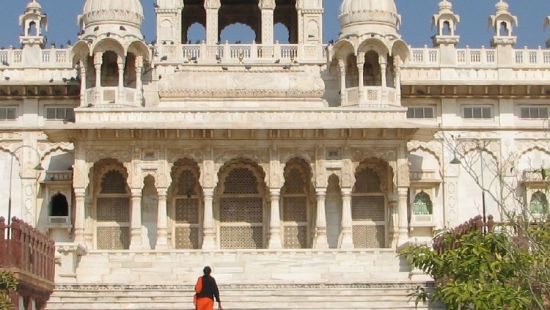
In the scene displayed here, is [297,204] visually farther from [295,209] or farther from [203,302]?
[203,302]

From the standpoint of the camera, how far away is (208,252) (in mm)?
33781

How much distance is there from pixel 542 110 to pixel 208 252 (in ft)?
41.4

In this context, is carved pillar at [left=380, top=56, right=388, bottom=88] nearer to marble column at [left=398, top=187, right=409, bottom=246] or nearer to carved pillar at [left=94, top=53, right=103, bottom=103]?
marble column at [left=398, top=187, right=409, bottom=246]

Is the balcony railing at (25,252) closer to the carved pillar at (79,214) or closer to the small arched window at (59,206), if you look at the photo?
the carved pillar at (79,214)

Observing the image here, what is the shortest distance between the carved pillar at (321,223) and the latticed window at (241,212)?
2046 millimetres

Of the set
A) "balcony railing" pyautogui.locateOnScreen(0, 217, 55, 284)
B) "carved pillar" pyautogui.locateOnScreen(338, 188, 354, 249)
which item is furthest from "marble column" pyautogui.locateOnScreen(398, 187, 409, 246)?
"balcony railing" pyautogui.locateOnScreen(0, 217, 55, 284)

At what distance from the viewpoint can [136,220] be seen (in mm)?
36625

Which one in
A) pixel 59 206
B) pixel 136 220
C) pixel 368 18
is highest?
pixel 368 18

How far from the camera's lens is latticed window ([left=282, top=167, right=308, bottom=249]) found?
1499 inches

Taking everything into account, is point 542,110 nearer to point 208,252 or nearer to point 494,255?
point 208,252

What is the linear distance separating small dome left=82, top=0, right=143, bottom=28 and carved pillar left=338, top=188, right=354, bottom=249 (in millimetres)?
8039

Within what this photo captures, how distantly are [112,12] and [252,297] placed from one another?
12.6 meters

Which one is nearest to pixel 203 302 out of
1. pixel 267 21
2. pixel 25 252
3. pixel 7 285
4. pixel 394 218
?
pixel 7 285

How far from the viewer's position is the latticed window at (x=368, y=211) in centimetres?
3803
